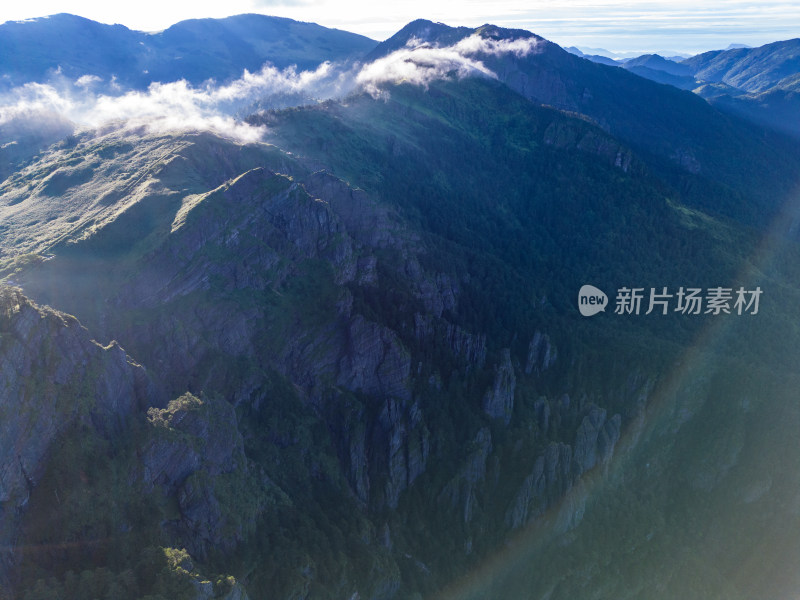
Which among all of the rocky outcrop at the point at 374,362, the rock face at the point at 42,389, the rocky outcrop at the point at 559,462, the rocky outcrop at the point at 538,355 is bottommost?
the rocky outcrop at the point at 559,462

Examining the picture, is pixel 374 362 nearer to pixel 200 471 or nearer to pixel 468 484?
pixel 468 484

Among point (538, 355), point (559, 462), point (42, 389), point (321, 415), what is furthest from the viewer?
point (538, 355)

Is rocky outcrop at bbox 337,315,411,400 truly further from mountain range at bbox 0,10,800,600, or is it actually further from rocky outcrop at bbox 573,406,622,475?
rocky outcrop at bbox 573,406,622,475

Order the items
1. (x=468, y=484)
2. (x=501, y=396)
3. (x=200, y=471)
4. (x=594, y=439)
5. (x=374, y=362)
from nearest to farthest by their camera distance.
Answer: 1. (x=200, y=471)
2. (x=468, y=484)
3. (x=374, y=362)
4. (x=594, y=439)
5. (x=501, y=396)

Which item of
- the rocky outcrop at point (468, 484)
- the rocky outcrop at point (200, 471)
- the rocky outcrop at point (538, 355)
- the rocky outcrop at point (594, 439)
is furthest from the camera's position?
the rocky outcrop at point (538, 355)

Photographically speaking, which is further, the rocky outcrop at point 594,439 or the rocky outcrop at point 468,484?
the rocky outcrop at point 594,439

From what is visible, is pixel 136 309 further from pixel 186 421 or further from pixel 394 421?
pixel 394 421

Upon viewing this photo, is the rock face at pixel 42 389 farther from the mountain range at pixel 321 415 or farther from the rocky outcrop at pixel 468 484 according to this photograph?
the rocky outcrop at pixel 468 484

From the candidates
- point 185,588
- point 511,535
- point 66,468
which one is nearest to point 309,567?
point 185,588

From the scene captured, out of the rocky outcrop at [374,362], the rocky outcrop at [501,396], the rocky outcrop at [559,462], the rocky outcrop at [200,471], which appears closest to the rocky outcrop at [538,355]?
the rocky outcrop at [559,462]

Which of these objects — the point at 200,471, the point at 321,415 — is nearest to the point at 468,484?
the point at 321,415

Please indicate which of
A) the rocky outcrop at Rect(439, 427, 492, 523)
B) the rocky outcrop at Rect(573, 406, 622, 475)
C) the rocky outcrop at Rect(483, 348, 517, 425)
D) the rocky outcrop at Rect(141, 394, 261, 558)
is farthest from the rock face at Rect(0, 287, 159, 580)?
the rocky outcrop at Rect(573, 406, 622, 475)
